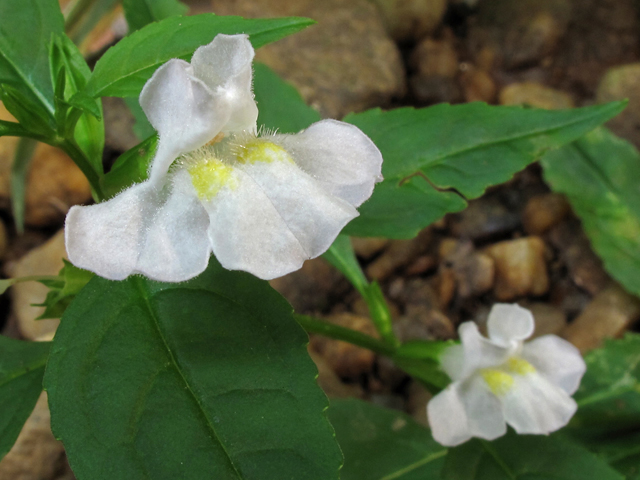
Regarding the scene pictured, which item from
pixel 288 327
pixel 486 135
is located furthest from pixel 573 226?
pixel 288 327

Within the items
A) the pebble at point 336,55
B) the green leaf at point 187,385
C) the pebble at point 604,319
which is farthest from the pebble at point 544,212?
the green leaf at point 187,385

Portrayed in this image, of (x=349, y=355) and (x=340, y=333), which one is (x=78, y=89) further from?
(x=349, y=355)

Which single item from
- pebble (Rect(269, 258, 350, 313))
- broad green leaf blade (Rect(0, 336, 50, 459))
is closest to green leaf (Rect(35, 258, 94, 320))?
broad green leaf blade (Rect(0, 336, 50, 459))

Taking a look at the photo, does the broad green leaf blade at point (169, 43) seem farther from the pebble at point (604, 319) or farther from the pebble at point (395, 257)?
the pebble at point (604, 319)

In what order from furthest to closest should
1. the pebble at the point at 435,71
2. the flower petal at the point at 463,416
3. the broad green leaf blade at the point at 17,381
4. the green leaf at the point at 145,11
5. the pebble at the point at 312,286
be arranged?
1. the pebble at the point at 435,71
2. the pebble at the point at 312,286
3. the green leaf at the point at 145,11
4. the flower petal at the point at 463,416
5. the broad green leaf blade at the point at 17,381

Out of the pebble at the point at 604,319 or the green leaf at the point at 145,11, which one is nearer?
the green leaf at the point at 145,11

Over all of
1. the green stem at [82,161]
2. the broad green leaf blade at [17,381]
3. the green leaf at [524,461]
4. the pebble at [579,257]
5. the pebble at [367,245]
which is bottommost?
the pebble at [579,257]

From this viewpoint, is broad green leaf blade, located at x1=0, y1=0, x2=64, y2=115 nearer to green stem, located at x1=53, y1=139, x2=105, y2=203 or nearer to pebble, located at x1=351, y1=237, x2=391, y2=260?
green stem, located at x1=53, y1=139, x2=105, y2=203

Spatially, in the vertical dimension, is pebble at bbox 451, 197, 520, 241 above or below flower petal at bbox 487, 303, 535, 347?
below
